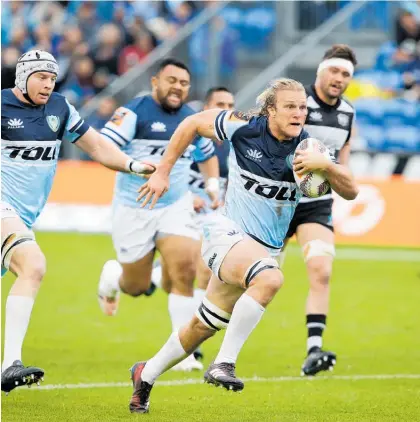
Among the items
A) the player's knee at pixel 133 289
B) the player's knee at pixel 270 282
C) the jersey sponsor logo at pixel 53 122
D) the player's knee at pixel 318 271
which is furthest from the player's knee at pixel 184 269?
the player's knee at pixel 270 282

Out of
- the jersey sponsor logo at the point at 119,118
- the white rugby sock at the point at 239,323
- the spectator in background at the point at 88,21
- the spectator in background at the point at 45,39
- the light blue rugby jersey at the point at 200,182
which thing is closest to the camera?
the white rugby sock at the point at 239,323

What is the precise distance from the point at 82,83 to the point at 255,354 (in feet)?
44.4

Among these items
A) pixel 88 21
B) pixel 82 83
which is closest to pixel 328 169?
pixel 82 83

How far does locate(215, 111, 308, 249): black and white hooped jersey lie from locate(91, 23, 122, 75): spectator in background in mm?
15503

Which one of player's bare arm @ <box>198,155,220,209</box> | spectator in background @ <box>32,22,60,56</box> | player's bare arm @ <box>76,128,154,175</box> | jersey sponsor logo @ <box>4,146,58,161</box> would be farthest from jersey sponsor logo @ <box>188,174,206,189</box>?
spectator in background @ <box>32,22,60,56</box>

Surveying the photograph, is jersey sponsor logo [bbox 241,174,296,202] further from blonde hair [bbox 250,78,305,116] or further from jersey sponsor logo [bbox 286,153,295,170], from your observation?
blonde hair [bbox 250,78,305,116]

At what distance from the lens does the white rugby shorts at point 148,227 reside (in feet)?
32.6

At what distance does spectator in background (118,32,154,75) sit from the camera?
75.2 feet

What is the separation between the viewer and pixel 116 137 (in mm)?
9758

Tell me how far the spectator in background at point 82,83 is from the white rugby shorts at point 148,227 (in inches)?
515

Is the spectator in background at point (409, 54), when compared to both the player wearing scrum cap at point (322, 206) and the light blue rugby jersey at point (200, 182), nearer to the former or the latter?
the light blue rugby jersey at point (200, 182)

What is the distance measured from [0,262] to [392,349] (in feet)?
14.2

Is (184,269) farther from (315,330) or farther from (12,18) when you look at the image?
(12,18)

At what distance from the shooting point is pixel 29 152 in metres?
8.41
